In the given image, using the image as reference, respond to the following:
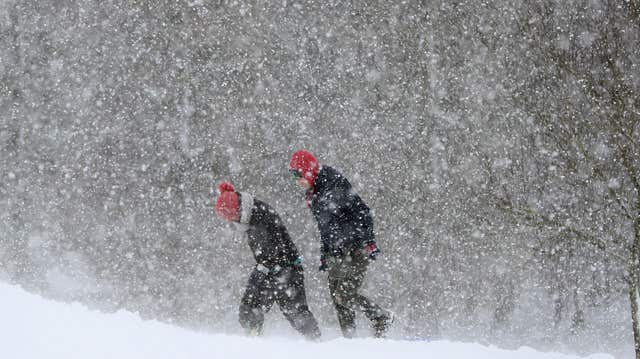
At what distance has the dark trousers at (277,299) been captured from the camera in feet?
15.2

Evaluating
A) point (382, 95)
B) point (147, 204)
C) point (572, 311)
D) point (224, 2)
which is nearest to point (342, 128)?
point (382, 95)

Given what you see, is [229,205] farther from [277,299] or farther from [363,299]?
[363,299]

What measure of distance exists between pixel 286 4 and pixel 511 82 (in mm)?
2840

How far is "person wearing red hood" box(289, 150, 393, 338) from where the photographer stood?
4.50 meters

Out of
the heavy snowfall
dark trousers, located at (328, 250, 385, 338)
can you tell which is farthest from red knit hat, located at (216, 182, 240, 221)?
the heavy snowfall

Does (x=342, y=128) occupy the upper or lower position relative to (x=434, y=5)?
lower

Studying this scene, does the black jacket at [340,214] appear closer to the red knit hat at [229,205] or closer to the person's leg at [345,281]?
the person's leg at [345,281]

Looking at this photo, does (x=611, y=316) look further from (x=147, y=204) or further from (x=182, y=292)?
(x=147, y=204)

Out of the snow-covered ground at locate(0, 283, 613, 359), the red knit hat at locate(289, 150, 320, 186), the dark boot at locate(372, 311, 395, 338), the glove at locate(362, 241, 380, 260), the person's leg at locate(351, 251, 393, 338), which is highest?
the red knit hat at locate(289, 150, 320, 186)

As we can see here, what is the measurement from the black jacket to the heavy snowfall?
9.00ft

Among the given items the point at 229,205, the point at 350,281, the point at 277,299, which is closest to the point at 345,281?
the point at 350,281

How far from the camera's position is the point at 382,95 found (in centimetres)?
720

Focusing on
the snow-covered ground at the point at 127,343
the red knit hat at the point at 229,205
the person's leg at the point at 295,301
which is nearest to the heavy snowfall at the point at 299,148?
the person's leg at the point at 295,301

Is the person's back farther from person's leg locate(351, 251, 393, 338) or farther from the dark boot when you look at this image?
the dark boot
